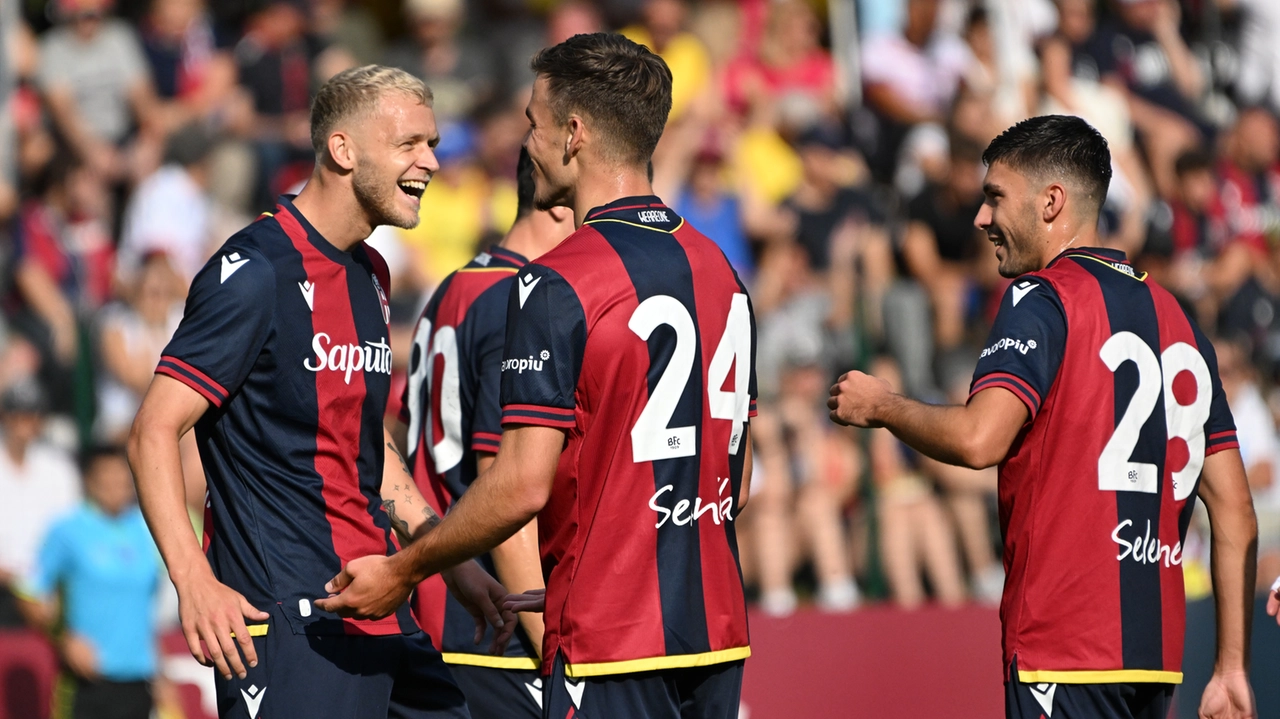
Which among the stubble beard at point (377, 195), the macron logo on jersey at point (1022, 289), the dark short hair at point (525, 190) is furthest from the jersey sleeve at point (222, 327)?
the macron logo on jersey at point (1022, 289)

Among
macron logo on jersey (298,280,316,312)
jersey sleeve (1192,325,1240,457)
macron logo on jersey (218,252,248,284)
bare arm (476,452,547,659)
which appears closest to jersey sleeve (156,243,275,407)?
macron logo on jersey (218,252,248,284)

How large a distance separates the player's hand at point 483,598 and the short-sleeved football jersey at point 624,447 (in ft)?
2.17

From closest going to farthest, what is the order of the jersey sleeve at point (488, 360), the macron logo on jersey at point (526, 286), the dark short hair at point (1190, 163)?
the macron logo on jersey at point (526, 286) < the jersey sleeve at point (488, 360) < the dark short hair at point (1190, 163)

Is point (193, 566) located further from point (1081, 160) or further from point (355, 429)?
point (1081, 160)

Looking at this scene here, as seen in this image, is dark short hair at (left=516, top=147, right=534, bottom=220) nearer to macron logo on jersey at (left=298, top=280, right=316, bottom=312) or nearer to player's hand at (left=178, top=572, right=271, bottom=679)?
macron logo on jersey at (left=298, top=280, right=316, bottom=312)

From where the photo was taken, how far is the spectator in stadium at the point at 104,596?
335 inches

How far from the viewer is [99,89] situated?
39.3 ft

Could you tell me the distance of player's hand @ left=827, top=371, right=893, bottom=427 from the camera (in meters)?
4.55

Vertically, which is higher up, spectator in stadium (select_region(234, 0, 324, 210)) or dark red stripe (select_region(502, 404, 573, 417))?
spectator in stadium (select_region(234, 0, 324, 210))

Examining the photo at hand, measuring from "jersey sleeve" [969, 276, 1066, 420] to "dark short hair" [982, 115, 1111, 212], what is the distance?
416 millimetres

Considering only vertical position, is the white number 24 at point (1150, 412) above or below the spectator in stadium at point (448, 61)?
below

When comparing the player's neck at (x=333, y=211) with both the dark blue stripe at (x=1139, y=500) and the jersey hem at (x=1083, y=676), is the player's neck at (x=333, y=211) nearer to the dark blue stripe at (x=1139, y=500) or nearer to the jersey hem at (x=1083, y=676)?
the dark blue stripe at (x=1139, y=500)

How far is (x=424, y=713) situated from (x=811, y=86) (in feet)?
30.9

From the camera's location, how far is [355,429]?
4648 millimetres
